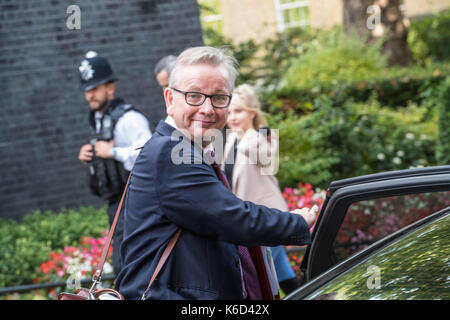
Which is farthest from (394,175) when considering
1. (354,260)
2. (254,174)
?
(254,174)

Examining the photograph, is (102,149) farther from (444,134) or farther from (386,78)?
(386,78)

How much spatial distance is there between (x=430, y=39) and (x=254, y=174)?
16207 millimetres

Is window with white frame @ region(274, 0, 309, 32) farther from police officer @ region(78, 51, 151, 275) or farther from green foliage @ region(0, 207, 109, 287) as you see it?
police officer @ region(78, 51, 151, 275)

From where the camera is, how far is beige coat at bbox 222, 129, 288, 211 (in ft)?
13.7

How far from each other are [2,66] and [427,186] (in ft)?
22.7

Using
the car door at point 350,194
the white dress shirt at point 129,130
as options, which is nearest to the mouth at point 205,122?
the car door at point 350,194

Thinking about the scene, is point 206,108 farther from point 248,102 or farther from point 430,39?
point 430,39

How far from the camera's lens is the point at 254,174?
4219 mm

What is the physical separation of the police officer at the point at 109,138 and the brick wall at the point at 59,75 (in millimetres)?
3503

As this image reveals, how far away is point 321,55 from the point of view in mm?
11617

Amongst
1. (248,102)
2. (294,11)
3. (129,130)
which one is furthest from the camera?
(294,11)

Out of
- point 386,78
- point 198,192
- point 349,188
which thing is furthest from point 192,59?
point 386,78

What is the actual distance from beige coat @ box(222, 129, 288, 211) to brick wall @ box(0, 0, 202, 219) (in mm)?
4037
